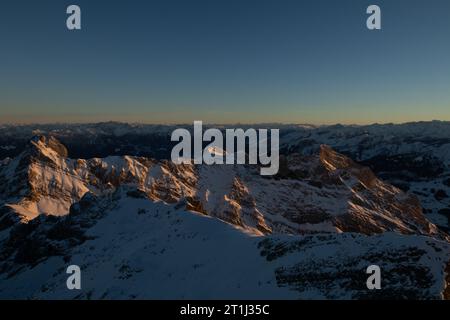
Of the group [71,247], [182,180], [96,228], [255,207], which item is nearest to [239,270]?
[96,228]

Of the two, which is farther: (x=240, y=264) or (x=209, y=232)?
(x=209, y=232)

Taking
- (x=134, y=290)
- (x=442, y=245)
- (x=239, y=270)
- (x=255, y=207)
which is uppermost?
(x=442, y=245)

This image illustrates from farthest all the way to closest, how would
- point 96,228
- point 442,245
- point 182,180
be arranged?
1. point 182,180
2. point 96,228
3. point 442,245

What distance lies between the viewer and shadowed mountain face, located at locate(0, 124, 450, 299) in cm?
3306

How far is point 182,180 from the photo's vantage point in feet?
529

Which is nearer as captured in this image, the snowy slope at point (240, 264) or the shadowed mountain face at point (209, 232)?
the snowy slope at point (240, 264)

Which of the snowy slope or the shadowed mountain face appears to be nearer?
the snowy slope

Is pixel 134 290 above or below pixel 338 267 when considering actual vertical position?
below

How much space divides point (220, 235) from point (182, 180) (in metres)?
115

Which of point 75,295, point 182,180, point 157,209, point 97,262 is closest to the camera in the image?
point 75,295

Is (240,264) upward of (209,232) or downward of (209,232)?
downward

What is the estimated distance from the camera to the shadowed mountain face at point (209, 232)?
3306 centimetres

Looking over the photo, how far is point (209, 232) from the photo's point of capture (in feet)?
160
